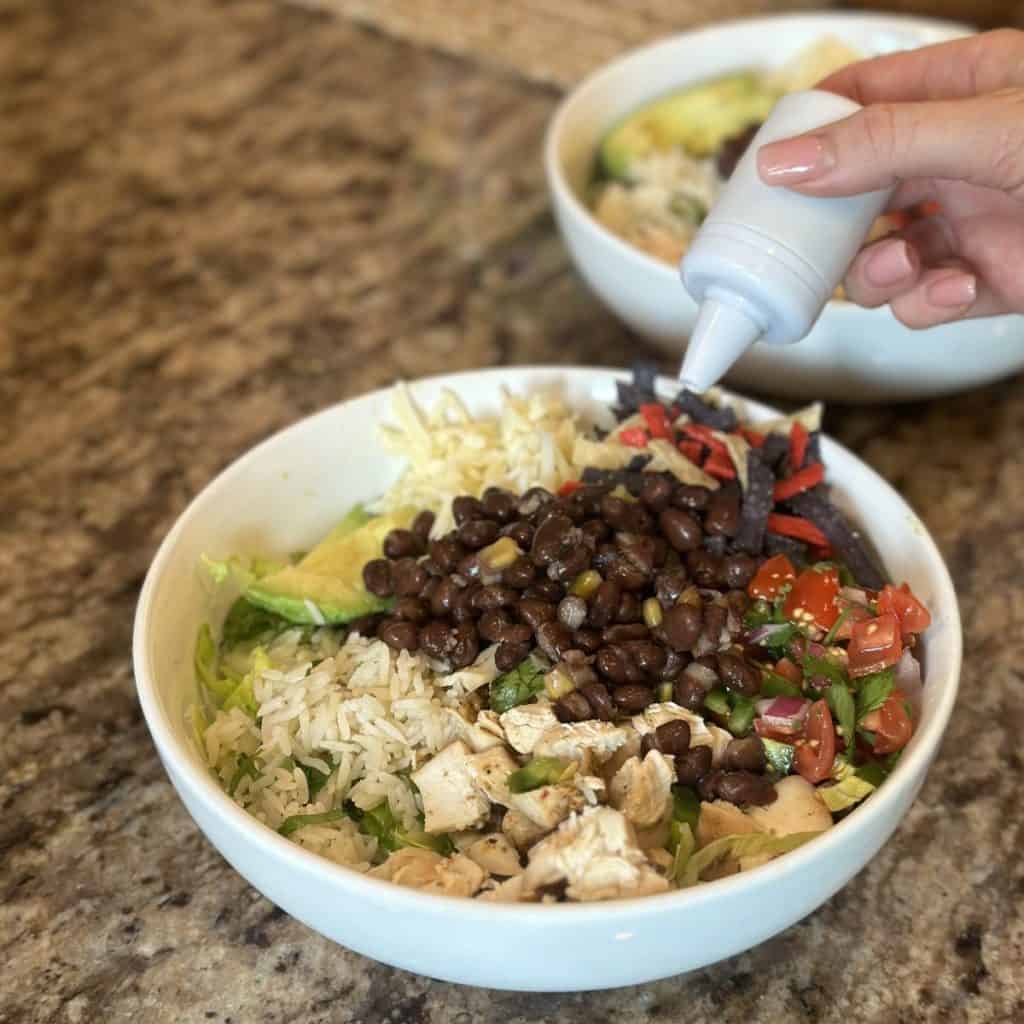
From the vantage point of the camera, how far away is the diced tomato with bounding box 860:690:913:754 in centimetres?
165

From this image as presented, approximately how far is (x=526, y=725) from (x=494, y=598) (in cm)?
22

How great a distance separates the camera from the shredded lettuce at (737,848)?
59.5 inches

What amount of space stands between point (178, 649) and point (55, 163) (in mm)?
2051

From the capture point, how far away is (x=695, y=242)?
5.81 feet

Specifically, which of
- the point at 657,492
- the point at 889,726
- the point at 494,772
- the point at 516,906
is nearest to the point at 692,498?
the point at 657,492

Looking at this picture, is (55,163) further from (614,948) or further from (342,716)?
(614,948)

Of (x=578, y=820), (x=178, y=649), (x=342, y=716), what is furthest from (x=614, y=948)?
(x=178, y=649)

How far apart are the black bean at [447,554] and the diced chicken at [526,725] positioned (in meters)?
0.30

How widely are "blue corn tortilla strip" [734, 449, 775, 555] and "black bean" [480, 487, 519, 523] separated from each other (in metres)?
0.36

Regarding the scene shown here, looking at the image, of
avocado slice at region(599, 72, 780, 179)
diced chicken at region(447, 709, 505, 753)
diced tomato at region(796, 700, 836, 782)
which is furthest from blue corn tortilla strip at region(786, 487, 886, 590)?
avocado slice at region(599, 72, 780, 179)

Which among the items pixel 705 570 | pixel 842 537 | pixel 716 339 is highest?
pixel 716 339

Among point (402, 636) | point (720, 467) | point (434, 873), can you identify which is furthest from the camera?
point (720, 467)

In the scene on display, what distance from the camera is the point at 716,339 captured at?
1805 mm

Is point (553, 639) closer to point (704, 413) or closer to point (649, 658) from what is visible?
point (649, 658)
